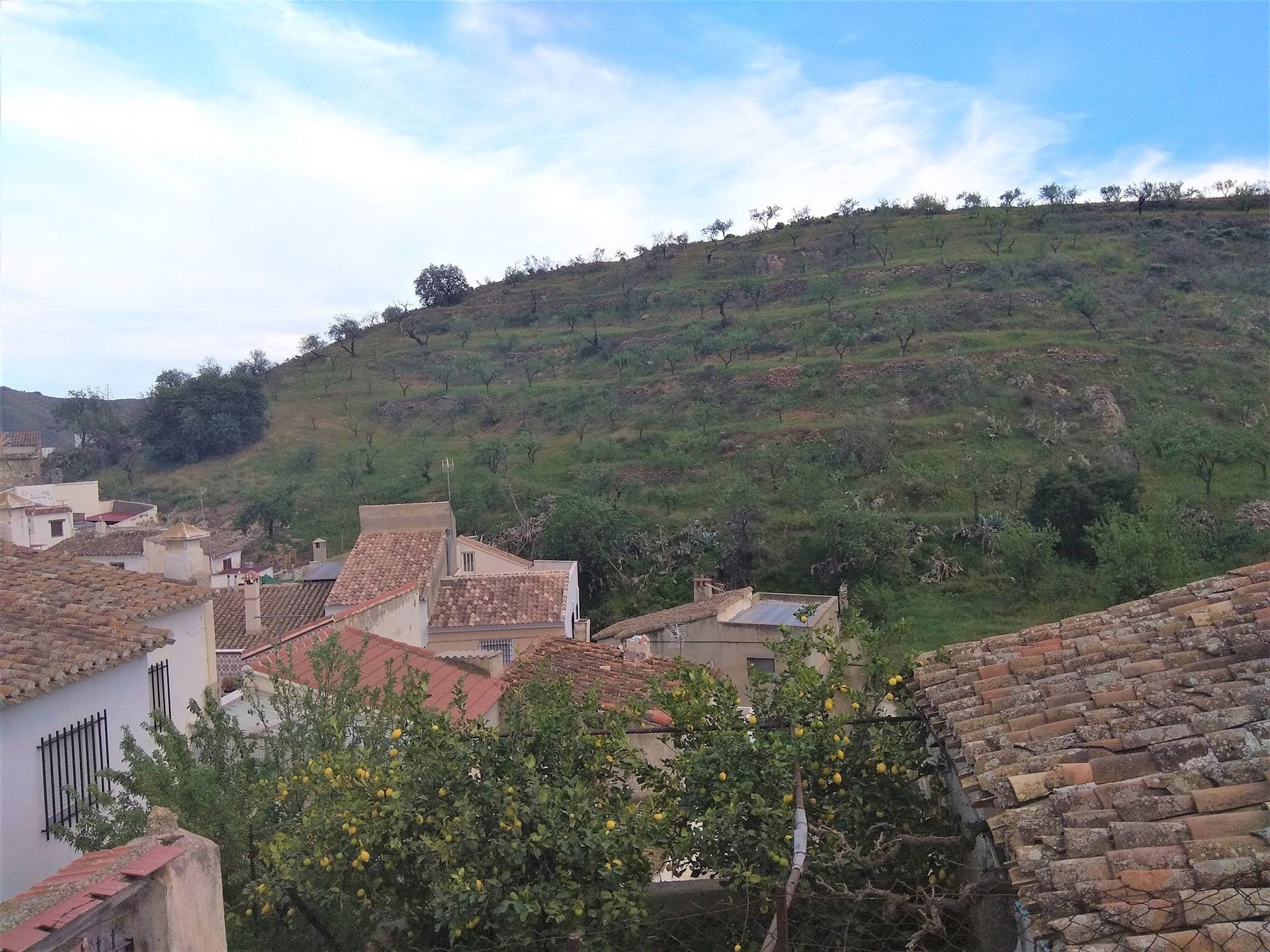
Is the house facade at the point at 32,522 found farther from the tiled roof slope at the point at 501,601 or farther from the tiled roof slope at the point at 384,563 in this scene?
the tiled roof slope at the point at 501,601

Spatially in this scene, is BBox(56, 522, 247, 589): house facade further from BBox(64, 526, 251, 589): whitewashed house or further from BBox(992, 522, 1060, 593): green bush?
BBox(992, 522, 1060, 593): green bush

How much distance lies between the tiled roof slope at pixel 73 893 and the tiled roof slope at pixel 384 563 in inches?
704

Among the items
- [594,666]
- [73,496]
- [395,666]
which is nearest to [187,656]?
[395,666]

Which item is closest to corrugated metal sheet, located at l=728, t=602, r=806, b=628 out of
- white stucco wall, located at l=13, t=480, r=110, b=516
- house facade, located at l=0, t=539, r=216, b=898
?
house facade, located at l=0, t=539, r=216, b=898

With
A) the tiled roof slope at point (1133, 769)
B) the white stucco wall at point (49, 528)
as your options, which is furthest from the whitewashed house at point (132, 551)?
the tiled roof slope at point (1133, 769)

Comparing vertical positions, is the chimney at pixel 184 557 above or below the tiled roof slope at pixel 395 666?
above

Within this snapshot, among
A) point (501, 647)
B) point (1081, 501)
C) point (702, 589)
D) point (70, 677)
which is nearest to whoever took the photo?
point (70, 677)

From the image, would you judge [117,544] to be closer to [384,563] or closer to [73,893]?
[384,563]

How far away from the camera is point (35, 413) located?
83.6m

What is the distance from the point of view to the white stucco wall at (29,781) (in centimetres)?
768

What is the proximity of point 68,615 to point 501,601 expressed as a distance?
1441 cm

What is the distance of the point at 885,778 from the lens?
555cm

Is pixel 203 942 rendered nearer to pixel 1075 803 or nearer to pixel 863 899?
pixel 863 899

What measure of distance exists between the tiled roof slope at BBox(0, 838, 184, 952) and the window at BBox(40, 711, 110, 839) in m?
4.65
